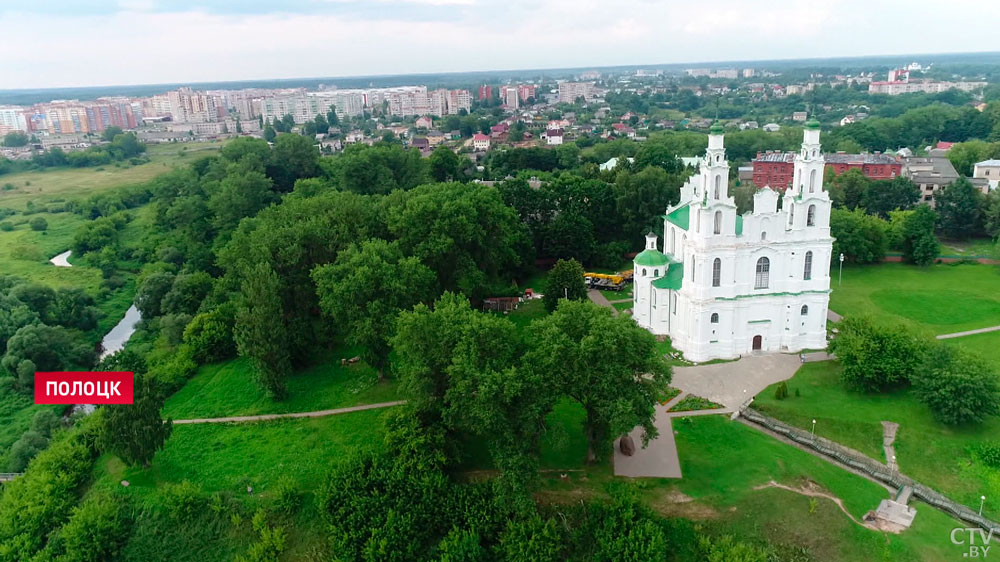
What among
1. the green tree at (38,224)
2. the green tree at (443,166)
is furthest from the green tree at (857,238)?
the green tree at (38,224)

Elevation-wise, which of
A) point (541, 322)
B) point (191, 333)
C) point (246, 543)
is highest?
point (541, 322)

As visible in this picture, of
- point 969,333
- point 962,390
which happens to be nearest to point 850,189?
point 969,333

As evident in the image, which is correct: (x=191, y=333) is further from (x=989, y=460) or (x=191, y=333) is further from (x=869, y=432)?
(x=989, y=460)

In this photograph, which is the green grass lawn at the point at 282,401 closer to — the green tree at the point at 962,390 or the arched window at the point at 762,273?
the arched window at the point at 762,273

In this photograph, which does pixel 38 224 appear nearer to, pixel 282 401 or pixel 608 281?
pixel 282 401

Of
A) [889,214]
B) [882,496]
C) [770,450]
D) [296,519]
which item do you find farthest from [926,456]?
[889,214]

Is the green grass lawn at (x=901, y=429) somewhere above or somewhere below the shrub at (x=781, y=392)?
below

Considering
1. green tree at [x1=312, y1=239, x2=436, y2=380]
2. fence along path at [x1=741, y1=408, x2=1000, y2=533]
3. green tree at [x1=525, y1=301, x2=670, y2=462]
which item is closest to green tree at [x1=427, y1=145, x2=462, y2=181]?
green tree at [x1=312, y1=239, x2=436, y2=380]
